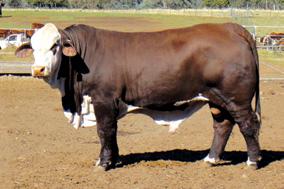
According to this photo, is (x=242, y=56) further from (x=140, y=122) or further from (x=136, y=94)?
(x=140, y=122)

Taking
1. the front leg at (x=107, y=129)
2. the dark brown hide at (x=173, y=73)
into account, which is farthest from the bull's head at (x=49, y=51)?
the front leg at (x=107, y=129)

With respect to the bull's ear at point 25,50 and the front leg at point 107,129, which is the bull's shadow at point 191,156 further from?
the bull's ear at point 25,50

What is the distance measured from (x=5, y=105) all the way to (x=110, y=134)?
764 cm

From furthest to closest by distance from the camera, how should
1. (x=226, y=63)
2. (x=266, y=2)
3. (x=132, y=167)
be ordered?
(x=266, y=2) < (x=132, y=167) < (x=226, y=63)

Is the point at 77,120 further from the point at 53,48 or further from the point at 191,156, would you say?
the point at 191,156

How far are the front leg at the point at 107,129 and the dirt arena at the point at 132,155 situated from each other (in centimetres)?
17

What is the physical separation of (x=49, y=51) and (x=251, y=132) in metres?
3.05

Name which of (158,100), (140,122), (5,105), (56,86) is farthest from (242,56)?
(5,105)

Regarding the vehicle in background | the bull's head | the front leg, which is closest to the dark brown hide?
the front leg

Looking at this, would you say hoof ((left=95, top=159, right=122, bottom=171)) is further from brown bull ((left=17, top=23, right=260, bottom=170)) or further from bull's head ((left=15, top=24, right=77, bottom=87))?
bull's head ((left=15, top=24, right=77, bottom=87))

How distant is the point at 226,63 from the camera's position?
922 cm

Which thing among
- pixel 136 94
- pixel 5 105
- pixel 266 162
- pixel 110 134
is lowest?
pixel 5 105

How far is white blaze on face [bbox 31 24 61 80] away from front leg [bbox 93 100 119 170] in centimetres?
84

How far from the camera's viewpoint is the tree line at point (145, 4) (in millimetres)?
138375
